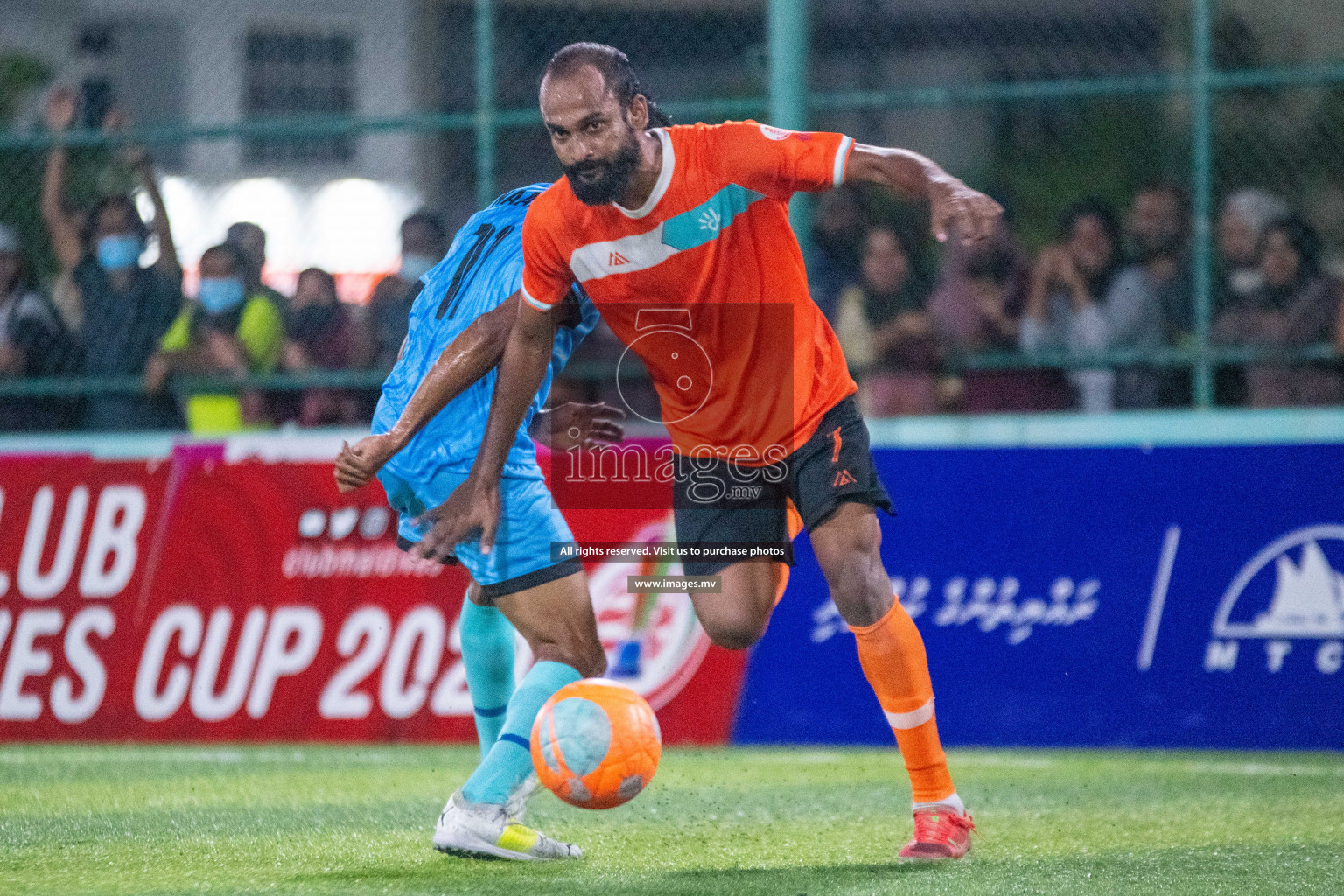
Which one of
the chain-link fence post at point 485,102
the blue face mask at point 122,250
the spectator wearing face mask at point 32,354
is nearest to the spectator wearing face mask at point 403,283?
the chain-link fence post at point 485,102

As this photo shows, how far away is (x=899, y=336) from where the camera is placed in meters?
7.87

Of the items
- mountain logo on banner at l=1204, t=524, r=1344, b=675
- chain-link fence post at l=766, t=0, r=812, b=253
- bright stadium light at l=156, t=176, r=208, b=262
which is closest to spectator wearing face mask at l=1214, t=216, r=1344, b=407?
mountain logo on banner at l=1204, t=524, r=1344, b=675

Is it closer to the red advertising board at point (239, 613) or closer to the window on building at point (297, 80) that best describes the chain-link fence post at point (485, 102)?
the window on building at point (297, 80)

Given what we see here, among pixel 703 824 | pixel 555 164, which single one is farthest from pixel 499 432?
pixel 555 164

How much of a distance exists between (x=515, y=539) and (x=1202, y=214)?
4.13 m

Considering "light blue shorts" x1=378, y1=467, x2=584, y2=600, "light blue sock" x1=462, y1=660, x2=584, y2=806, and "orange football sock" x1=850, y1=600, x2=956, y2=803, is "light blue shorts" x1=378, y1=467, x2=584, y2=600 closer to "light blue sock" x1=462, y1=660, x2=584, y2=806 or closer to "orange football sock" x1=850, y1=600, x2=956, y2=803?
"light blue sock" x1=462, y1=660, x2=584, y2=806

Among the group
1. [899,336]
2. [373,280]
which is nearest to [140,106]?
[373,280]

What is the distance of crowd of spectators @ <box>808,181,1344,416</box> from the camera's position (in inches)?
292

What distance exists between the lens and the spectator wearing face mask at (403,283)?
8359mm

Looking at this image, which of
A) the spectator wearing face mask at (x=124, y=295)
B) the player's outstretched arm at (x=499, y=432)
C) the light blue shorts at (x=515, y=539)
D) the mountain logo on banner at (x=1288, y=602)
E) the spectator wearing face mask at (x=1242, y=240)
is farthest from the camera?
the spectator wearing face mask at (x=124, y=295)

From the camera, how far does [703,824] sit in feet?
17.2

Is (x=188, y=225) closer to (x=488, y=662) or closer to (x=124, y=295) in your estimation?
(x=124, y=295)

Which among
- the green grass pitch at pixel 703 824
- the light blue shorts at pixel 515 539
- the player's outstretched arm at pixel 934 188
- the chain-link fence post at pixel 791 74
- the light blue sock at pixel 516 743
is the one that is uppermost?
the chain-link fence post at pixel 791 74

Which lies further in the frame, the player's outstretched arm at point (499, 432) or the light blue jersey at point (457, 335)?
the light blue jersey at point (457, 335)
